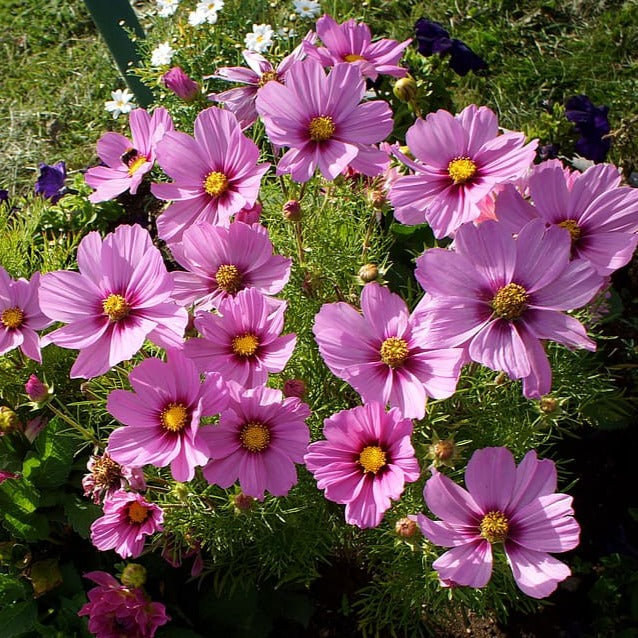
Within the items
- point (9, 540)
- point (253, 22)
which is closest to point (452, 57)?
point (253, 22)

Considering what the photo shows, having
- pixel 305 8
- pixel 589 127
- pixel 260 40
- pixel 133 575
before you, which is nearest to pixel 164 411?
pixel 133 575

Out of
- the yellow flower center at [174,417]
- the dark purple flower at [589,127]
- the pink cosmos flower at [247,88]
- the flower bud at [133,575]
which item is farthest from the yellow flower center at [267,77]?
the dark purple flower at [589,127]

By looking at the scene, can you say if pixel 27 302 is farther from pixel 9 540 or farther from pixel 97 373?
pixel 9 540

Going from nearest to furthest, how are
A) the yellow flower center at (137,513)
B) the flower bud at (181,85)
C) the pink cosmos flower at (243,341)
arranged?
the pink cosmos flower at (243,341) → the yellow flower center at (137,513) → the flower bud at (181,85)

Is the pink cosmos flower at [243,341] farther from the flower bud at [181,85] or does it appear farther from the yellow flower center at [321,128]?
the flower bud at [181,85]

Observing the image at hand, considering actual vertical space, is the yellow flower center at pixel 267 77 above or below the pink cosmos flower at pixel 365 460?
above
